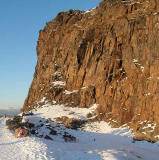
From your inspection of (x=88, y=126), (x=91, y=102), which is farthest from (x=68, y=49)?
(x=88, y=126)

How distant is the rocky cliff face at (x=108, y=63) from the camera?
31312 millimetres

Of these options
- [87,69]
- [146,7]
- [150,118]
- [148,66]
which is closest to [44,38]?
[87,69]

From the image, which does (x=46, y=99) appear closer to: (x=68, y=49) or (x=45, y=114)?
(x=45, y=114)

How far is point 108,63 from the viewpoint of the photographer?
40.5m

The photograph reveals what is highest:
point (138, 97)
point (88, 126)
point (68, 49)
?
point (68, 49)

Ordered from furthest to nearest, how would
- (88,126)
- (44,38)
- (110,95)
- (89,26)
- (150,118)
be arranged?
(44,38), (89,26), (110,95), (88,126), (150,118)

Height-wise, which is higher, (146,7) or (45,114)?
(146,7)

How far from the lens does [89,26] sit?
1961 inches

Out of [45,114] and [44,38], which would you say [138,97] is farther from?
[44,38]

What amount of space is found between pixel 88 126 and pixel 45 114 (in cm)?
1153

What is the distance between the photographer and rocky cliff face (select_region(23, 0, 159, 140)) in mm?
31312

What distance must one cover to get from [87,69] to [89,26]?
1177 cm

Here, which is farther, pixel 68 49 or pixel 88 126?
pixel 68 49

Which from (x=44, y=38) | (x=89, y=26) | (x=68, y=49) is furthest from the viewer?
(x=44, y=38)
